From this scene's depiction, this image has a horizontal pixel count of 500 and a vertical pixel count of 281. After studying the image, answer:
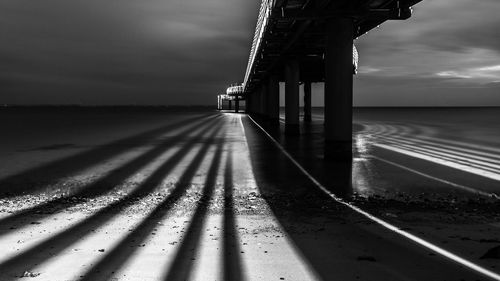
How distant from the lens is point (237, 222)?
883 cm

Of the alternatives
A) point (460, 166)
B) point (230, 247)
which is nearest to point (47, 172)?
point (230, 247)

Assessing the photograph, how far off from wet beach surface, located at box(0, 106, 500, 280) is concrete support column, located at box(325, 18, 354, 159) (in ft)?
5.93

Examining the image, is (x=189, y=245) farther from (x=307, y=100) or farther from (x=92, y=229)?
(x=307, y=100)

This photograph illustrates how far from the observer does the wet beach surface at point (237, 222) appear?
615cm

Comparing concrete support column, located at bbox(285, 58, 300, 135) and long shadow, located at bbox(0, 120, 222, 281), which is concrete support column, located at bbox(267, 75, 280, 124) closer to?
concrete support column, located at bbox(285, 58, 300, 135)

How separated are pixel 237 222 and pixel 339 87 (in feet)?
37.4

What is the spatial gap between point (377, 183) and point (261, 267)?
27.8 feet

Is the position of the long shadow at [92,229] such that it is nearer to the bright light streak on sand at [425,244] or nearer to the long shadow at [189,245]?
the long shadow at [189,245]

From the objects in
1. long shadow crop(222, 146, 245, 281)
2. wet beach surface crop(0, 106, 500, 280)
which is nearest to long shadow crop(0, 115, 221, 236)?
wet beach surface crop(0, 106, 500, 280)

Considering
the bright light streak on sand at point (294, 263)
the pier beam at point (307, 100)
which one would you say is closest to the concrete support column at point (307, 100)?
the pier beam at point (307, 100)

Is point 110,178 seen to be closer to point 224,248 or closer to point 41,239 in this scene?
point 41,239

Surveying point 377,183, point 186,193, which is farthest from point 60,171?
point 377,183

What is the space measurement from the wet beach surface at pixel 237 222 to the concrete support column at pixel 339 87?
181cm

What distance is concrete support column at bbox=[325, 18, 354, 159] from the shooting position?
18.8 m
